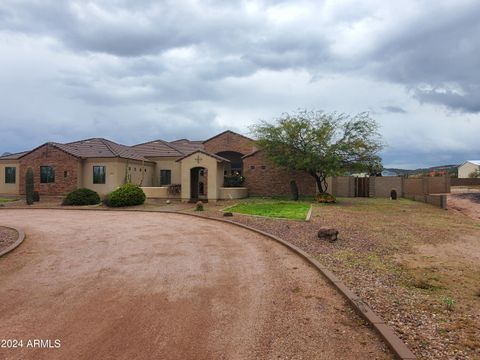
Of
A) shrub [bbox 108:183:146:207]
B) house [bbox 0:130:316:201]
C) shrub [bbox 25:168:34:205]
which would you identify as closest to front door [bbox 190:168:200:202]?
house [bbox 0:130:316:201]

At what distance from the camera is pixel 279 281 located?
25.1ft

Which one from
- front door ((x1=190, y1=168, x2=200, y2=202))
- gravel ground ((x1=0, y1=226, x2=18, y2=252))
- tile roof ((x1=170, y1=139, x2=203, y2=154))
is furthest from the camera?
tile roof ((x1=170, y1=139, x2=203, y2=154))

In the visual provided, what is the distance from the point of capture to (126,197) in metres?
24.9

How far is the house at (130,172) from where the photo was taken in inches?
1115

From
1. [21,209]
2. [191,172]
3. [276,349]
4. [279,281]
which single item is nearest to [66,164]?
[21,209]

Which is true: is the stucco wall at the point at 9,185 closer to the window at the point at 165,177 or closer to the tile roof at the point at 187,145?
the window at the point at 165,177

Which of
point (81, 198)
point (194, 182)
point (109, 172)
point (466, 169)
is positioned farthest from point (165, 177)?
point (466, 169)

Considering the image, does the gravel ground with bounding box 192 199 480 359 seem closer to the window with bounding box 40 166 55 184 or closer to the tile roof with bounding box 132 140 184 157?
the tile roof with bounding box 132 140 184 157

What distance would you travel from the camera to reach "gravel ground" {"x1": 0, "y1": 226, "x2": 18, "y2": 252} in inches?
439

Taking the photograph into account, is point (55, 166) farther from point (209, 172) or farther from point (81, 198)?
point (209, 172)

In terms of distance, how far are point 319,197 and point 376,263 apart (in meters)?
17.9

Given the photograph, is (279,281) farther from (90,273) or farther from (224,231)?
(224,231)

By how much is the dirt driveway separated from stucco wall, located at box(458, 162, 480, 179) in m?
75.5

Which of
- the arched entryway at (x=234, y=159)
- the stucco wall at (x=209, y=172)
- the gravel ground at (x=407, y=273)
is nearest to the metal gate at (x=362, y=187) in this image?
the arched entryway at (x=234, y=159)
